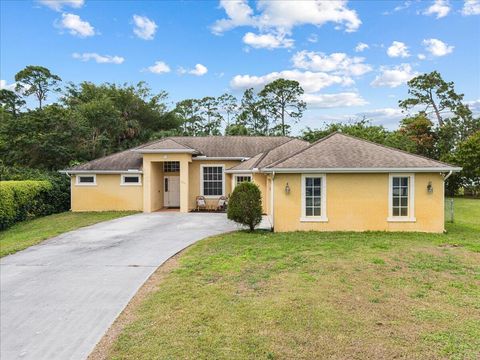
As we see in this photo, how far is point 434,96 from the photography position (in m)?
38.0

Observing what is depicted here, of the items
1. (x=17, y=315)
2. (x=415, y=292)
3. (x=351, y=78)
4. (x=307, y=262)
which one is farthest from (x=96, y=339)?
(x=351, y=78)

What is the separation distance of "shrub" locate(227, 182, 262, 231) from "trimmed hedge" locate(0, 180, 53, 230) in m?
11.2

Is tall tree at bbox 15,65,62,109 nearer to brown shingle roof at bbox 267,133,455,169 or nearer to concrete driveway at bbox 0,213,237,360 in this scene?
concrete driveway at bbox 0,213,237,360

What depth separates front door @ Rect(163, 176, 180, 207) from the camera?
21.1m

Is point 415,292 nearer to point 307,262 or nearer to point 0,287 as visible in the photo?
point 307,262

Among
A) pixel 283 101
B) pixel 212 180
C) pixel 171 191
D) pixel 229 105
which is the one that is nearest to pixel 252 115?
pixel 229 105

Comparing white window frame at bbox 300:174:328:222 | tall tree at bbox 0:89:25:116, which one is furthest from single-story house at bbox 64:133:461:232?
tall tree at bbox 0:89:25:116

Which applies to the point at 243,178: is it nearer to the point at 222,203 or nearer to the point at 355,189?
the point at 222,203

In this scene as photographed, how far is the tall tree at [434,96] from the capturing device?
37219 mm

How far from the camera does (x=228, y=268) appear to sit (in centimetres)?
788

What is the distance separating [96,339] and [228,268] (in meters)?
3.63

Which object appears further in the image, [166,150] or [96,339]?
[166,150]

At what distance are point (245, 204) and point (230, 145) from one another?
10.5 meters

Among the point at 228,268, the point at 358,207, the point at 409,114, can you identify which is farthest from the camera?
the point at 409,114
